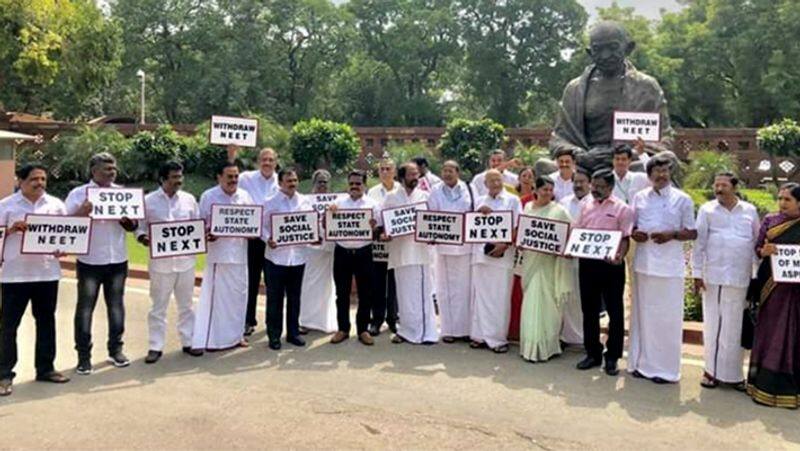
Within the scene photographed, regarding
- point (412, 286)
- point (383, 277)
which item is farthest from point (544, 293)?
point (383, 277)

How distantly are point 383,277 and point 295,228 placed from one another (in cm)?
104

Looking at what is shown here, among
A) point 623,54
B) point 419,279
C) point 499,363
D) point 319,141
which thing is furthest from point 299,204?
point 319,141

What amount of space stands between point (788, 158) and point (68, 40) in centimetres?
2076

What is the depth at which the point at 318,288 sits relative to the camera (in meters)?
A: 7.24

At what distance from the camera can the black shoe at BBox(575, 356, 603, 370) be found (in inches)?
235

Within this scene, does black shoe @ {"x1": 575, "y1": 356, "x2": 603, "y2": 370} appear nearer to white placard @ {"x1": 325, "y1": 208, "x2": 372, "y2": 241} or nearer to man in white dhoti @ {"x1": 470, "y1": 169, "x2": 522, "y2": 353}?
man in white dhoti @ {"x1": 470, "y1": 169, "x2": 522, "y2": 353}

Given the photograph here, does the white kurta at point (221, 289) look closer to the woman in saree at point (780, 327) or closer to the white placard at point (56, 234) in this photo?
the white placard at point (56, 234)

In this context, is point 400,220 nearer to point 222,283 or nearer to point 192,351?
point 222,283

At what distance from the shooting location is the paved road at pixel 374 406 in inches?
177

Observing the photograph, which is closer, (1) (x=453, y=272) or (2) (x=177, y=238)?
(2) (x=177, y=238)

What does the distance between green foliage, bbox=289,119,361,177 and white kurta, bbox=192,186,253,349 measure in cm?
1507

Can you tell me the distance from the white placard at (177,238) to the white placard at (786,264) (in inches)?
171

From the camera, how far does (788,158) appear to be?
21.5 meters

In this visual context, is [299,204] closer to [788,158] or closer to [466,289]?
[466,289]
